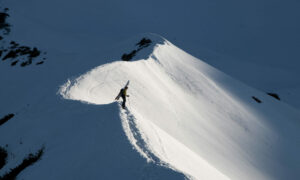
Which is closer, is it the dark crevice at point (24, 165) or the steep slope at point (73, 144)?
the steep slope at point (73, 144)

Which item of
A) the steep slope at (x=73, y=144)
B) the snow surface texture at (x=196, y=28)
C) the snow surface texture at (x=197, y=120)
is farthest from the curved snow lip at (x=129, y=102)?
the snow surface texture at (x=196, y=28)

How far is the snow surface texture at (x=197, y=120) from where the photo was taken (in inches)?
395

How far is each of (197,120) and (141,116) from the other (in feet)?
→ 22.5

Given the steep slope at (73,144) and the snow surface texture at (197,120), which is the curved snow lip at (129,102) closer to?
the snow surface texture at (197,120)

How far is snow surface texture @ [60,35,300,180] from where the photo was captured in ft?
32.9

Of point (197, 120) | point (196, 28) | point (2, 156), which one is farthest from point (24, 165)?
point (196, 28)

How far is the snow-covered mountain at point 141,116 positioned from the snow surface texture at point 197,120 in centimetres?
9

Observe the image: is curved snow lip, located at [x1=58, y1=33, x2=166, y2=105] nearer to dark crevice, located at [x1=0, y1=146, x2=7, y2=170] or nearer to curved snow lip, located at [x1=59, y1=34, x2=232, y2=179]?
curved snow lip, located at [x1=59, y1=34, x2=232, y2=179]

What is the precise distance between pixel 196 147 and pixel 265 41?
165ft

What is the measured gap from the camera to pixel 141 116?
1166cm

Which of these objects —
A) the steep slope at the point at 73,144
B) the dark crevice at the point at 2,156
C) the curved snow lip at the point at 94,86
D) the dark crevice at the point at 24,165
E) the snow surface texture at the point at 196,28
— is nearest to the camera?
the steep slope at the point at 73,144

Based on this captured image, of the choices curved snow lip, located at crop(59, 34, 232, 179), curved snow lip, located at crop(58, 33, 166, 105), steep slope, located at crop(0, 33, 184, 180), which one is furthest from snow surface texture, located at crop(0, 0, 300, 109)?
steep slope, located at crop(0, 33, 184, 180)

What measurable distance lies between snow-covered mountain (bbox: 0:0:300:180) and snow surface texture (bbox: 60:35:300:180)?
0.29ft

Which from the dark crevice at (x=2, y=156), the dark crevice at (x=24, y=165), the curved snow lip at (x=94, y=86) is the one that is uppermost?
the curved snow lip at (x=94, y=86)
